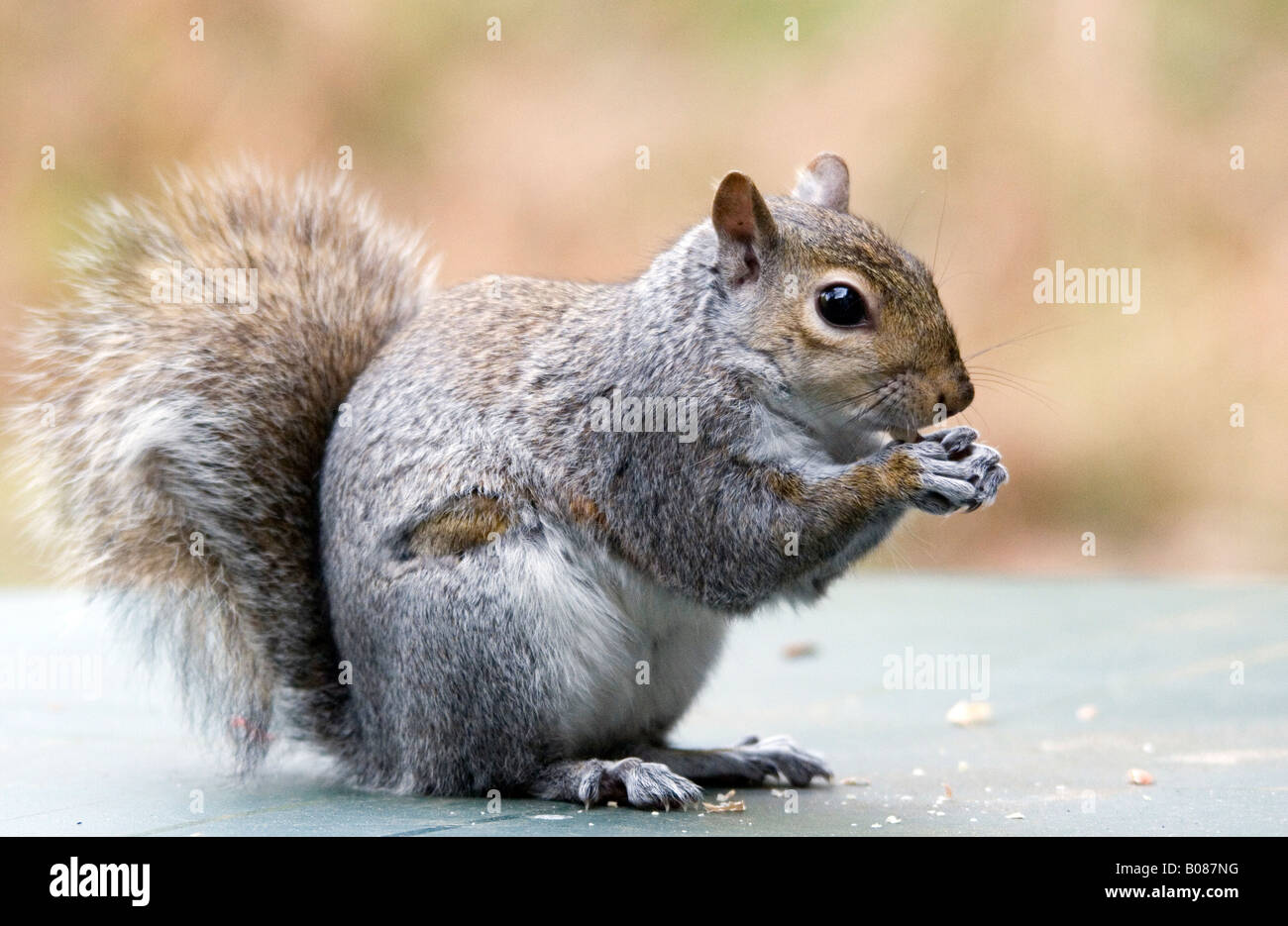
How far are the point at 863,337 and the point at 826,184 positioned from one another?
569mm

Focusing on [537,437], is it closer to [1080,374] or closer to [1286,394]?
[1080,374]

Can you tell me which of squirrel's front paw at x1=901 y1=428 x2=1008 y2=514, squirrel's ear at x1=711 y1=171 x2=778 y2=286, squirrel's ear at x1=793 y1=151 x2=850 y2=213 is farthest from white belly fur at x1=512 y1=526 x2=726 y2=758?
squirrel's ear at x1=793 y1=151 x2=850 y2=213

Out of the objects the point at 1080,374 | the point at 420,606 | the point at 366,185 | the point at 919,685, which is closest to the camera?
A: the point at 420,606

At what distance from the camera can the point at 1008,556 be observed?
6.86 metres

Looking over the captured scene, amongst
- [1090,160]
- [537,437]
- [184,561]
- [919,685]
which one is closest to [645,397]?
[537,437]

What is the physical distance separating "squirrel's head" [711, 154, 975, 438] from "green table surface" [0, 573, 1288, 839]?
0.38 metres

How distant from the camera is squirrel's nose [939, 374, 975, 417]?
2264 millimetres

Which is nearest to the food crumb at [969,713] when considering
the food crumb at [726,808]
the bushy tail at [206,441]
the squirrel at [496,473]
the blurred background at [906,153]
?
the squirrel at [496,473]

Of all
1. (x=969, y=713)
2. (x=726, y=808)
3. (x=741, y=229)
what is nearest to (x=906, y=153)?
(x=969, y=713)

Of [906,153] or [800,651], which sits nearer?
[800,651]

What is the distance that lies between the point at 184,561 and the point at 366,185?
17.8ft

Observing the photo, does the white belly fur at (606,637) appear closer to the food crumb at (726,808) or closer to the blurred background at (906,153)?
the food crumb at (726,808)

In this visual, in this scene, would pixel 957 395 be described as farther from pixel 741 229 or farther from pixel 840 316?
pixel 741 229

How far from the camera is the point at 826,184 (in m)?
2.72
